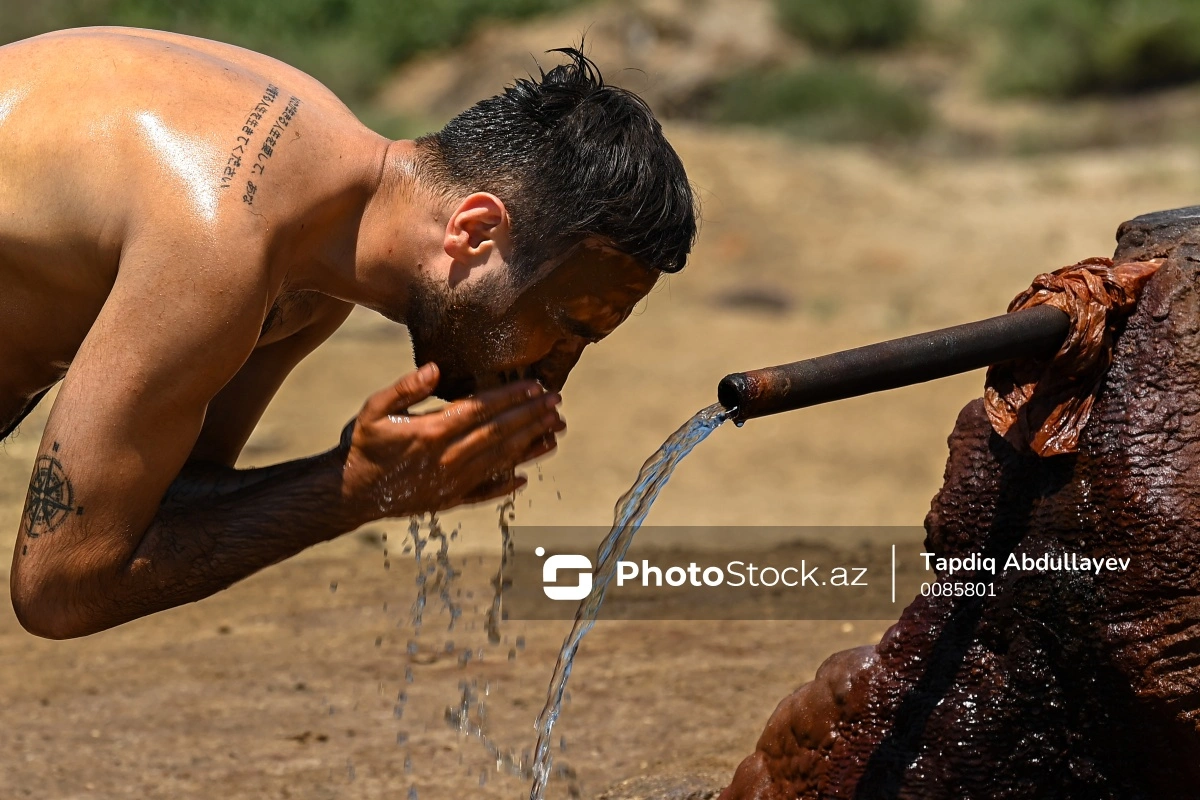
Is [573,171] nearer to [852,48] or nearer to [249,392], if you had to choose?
[249,392]

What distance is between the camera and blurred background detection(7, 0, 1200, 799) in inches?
147

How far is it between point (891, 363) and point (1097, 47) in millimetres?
16617

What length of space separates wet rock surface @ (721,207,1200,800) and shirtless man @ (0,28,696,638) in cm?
72

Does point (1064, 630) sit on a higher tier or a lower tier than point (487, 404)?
lower

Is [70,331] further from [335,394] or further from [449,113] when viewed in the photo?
[449,113]

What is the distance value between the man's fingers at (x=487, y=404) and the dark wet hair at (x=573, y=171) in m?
0.25

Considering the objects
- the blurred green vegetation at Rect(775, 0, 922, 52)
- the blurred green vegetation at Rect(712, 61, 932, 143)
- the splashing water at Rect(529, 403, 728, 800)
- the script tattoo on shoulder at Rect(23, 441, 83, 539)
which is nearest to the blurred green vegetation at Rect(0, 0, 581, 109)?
the blurred green vegetation at Rect(775, 0, 922, 52)

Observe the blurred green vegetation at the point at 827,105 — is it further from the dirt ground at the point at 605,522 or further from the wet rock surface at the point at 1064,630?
the wet rock surface at the point at 1064,630

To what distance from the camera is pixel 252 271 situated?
224 centimetres

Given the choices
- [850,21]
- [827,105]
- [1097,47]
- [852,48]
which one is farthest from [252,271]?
[852,48]

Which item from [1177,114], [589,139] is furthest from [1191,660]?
Answer: [1177,114]

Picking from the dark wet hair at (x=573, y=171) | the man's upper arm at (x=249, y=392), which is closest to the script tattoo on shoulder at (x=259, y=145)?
the dark wet hair at (x=573, y=171)

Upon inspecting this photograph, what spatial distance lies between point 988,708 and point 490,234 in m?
1.15

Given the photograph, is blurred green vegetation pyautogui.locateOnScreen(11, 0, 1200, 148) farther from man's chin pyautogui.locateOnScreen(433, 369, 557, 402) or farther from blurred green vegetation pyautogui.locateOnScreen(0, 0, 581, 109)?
man's chin pyautogui.locateOnScreen(433, 369, 557, 402)
